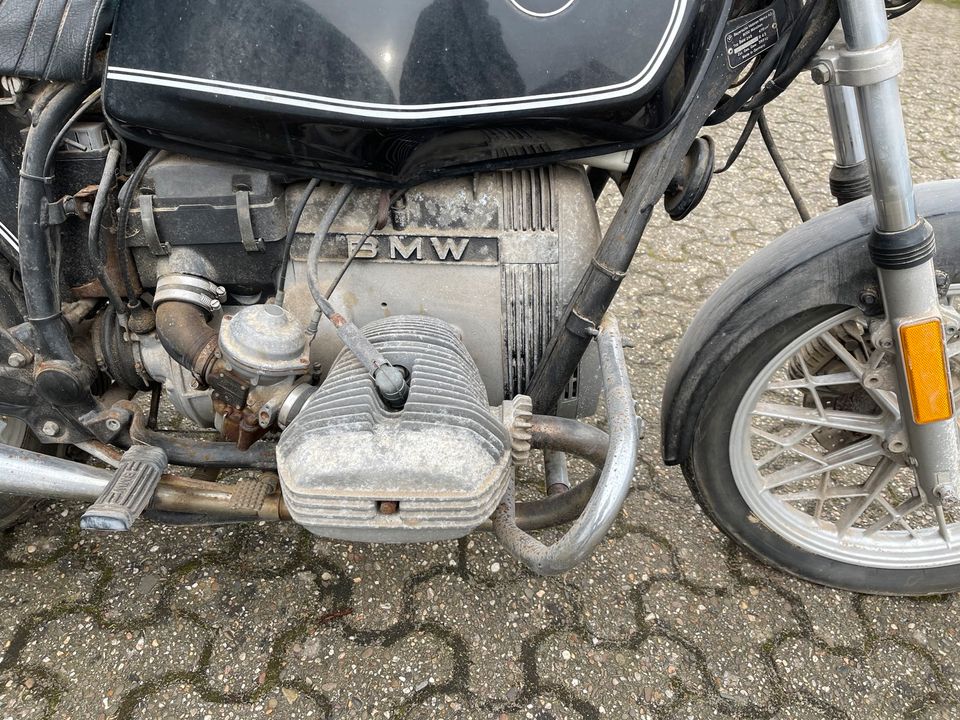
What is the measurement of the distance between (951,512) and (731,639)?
1.79 ft

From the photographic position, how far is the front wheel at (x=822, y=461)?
132 cm

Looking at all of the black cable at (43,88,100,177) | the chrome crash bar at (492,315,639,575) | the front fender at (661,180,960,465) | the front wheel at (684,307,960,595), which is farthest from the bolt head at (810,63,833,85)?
the black cable at (43,88,100,177)

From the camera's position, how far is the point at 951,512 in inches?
58.6

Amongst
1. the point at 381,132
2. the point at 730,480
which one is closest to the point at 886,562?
the point at 730,480

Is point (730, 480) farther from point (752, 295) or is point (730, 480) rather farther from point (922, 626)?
point (922, 626)

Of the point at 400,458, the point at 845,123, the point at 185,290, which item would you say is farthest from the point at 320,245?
the point at 845,123

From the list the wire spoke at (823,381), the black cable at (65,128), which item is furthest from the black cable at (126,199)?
the wire spoke at (823,381)

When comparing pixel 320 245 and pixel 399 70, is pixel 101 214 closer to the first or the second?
pixel 320 245

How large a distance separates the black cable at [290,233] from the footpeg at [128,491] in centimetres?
41

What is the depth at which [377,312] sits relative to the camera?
129cm

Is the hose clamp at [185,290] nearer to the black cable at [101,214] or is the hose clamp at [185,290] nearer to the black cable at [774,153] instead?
the black cable at [101,214]

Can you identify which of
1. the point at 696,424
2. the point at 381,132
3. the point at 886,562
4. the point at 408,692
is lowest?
the point at 408,692

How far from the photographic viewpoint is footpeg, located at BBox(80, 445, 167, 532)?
4.05 ft

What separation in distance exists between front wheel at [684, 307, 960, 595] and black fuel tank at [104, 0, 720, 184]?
535 millimetres
